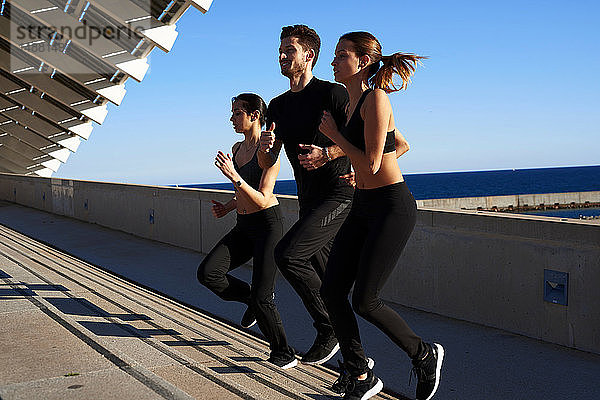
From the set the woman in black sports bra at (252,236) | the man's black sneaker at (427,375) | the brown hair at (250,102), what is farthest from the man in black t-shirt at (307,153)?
the man's black sneaker at (427,375)

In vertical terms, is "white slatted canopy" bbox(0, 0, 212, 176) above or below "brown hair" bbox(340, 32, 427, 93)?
above

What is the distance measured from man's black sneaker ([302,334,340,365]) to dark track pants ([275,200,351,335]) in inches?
11.8

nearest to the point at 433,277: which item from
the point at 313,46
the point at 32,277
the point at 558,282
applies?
the point at 558,282

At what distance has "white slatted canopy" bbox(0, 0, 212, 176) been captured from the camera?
1862 cm

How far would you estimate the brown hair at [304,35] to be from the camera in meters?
4.50

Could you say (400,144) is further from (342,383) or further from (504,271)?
(504,271)

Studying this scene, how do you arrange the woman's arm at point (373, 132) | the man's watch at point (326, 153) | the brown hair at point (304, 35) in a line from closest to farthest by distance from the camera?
the woman's arm at point (373, 132)
the man's watch at point (326, 153)
the brown hair at point (304, 35)

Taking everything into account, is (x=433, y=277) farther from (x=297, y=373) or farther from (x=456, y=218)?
(x=297, y=373)

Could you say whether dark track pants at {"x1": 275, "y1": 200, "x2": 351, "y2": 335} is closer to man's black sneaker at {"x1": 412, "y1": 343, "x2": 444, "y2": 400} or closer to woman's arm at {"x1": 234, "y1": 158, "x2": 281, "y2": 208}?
woman's arm at {"x1": 234, "y1": 158, "x2": 281, "y2": 208}

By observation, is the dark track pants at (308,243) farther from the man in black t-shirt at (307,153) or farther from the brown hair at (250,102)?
the brown hair at (250,102)

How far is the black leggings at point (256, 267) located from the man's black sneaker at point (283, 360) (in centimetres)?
3

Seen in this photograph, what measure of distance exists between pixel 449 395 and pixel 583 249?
1768 millimetres

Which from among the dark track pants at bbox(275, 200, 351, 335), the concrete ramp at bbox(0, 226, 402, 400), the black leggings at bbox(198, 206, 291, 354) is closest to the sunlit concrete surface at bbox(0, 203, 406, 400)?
the concrete ramp at bbox(0, 226, 402, 400)

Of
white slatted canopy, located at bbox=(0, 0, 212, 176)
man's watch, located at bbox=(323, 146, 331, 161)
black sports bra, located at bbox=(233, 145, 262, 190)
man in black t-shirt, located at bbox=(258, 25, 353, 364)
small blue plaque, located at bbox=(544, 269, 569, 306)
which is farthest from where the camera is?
white slatted canopy, located at bbox=(0, 0, 212, 176)
